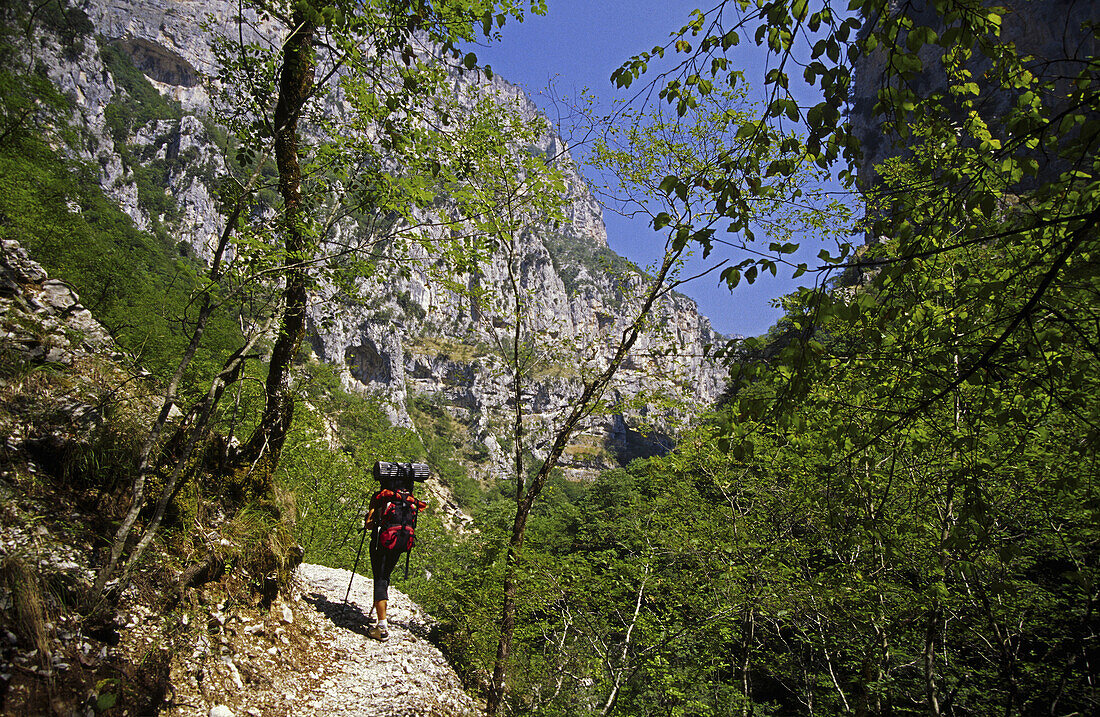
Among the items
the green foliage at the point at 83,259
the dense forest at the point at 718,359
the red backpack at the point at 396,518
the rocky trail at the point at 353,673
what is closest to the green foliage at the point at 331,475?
the dense forest at the point at 718,359

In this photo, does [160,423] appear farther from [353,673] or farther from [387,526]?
[387,526]

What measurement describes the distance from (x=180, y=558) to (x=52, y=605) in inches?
44.7

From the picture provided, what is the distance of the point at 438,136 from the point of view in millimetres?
4410

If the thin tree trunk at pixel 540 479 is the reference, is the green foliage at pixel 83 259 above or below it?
above

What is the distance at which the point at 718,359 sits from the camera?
7.14 ft

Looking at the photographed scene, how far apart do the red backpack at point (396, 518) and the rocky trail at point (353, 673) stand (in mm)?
1115

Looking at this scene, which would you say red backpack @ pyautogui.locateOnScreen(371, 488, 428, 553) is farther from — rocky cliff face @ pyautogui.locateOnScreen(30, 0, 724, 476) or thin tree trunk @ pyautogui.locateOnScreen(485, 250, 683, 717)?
rocky cliff face @ pyautogui.locateOnScreen(30, 0, 724, 476)

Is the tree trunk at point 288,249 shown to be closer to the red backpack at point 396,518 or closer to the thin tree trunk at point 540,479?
the red backpack at point 396,518

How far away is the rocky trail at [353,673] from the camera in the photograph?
410 cm

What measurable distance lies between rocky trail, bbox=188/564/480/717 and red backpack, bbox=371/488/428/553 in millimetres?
1115

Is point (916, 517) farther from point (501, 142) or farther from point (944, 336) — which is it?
point (501, 142)

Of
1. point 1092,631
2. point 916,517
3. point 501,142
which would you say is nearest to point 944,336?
point 501,142

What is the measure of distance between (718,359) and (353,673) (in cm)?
520

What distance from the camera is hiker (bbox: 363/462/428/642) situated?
6137 millimetres
